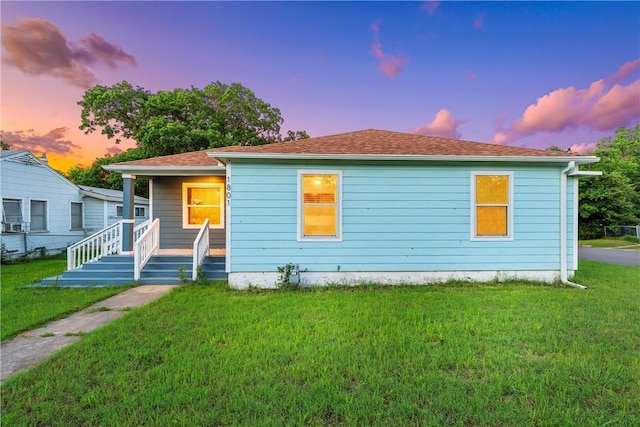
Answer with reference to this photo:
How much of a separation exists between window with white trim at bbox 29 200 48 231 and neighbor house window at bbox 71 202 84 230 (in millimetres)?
1453

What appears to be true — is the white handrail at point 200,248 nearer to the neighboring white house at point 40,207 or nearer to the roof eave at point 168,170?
the roof eave at point 168,170

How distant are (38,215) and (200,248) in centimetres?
965

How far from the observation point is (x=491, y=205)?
661 cm

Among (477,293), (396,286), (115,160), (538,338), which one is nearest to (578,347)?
(538,338)

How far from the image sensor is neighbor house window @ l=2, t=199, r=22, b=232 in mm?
10505


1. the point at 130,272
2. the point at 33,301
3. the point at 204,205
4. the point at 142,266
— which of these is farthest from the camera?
the point at 204,205

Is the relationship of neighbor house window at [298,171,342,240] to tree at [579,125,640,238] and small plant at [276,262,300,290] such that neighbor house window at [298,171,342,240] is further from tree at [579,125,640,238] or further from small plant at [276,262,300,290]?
tree at [579,125,640,238]

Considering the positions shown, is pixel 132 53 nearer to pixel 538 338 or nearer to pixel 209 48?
pixel 209 48

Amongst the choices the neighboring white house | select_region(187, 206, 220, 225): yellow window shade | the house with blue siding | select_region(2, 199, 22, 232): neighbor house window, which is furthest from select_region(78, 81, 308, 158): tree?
the house with blue siding

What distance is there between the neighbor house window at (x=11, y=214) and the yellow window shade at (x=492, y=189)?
15.2 metres

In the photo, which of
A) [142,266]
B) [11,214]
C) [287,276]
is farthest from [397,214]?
[11,214]

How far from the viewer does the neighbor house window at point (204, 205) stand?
8.60 meters

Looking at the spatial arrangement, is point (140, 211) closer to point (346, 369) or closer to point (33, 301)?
point (33, 301)

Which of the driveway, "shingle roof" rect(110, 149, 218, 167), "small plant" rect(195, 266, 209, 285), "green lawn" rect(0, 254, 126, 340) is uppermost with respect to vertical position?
"shingle roof" rect(110, 149, 218, 167)
